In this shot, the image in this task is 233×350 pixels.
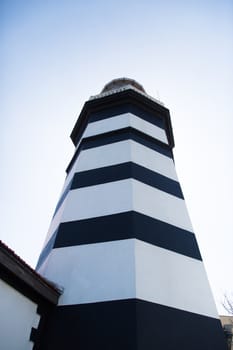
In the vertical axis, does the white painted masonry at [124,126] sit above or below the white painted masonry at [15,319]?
above

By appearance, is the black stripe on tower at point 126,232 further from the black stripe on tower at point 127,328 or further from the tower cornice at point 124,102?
the tower cornice at point 124,102

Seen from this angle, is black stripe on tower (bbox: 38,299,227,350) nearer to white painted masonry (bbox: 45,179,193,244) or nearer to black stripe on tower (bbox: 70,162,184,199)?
white painted masonry (bbox: 45,179,193,244)

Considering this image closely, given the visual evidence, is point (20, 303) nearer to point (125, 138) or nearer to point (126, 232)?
point (126, 232)

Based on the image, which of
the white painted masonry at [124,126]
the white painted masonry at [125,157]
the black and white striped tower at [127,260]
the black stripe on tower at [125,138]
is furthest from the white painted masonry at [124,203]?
the white painted masonry at [124,126]

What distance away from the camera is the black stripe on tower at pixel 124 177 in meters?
4.93

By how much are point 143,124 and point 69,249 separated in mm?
3837

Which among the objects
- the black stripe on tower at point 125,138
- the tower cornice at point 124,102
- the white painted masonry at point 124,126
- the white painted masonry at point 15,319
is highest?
the tower cornice at point 124,102

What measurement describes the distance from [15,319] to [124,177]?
2862mm

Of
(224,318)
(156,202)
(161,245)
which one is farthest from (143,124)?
(224,318)

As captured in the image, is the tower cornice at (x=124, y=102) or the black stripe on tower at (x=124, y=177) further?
the tower cornice at (x=124, y=102)

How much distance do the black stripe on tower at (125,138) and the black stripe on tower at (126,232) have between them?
2.23 meters

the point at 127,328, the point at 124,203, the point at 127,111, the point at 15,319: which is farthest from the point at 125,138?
the point at 15,319

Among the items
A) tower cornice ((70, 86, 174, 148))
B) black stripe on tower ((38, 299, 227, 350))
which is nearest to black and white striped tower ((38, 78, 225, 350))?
black stripe on tower ((38, 299, 227, 350))

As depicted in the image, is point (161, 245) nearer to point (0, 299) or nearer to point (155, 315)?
point (155, 315)
